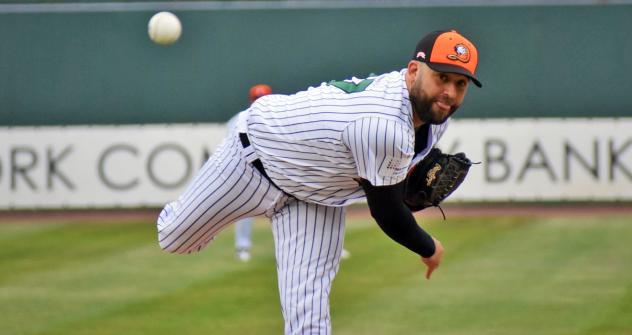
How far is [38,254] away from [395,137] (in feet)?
23.6

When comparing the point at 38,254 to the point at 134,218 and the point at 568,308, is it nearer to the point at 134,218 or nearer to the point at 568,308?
the point at 134,218

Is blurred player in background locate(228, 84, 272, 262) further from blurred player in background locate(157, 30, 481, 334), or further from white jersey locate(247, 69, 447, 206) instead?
white jersey locate(247, 69, 447, 206)

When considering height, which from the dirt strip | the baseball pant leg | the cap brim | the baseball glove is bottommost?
the dirt strip

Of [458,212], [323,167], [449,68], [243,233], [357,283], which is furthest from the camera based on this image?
[458,212]

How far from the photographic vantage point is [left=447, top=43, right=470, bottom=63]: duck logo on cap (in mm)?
4668

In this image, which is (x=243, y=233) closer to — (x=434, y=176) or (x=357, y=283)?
(x=357, y=283)

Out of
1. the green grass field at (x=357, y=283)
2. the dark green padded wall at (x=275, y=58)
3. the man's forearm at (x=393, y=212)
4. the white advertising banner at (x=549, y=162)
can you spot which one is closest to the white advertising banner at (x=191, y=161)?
the white advertising banner at (x=549, y=162)

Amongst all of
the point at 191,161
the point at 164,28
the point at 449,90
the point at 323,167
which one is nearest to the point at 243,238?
the point at 191,161

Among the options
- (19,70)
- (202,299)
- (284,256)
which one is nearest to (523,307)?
(202,299)

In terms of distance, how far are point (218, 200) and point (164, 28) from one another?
7.82 m

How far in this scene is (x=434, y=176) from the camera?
529 centimetres

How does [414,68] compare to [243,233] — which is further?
[243,233]

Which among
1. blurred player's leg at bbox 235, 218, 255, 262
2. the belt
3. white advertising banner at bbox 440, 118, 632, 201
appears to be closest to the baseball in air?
blurred player's leg at bbox 235, 218, 255, 262

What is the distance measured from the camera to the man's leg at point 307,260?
16.7ft
